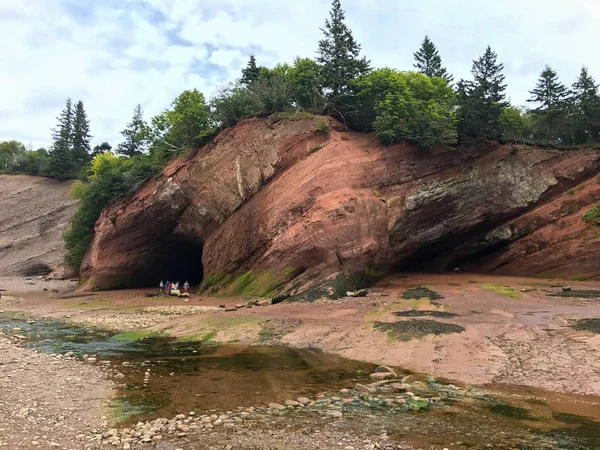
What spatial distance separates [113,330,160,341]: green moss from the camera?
20.0 m

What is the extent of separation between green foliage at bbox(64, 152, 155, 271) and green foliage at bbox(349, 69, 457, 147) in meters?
20.6

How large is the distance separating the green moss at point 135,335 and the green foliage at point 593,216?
3065cm

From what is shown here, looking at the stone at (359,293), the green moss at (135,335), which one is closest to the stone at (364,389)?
the green moss at (135,335)

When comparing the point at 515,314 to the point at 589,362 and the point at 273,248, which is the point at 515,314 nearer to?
the point at 589,362

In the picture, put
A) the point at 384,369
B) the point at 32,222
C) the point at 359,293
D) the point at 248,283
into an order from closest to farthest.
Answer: the point at 384,369
the point at 359,293
the point at 248,283
the point at 32,222

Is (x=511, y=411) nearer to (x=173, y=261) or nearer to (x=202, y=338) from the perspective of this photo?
(x=202, y=338)

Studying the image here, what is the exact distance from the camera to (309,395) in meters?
11.2

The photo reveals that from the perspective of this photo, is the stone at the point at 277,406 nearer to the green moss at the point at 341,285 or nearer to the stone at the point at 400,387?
the stone at the point at 400,387

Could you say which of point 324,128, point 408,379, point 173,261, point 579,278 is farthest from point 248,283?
point 579,278

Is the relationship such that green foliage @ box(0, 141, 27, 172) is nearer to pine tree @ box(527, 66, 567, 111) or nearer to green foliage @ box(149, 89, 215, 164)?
green foliage @ box(149, 89, 215, 164)

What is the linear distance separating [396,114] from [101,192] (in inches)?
1213

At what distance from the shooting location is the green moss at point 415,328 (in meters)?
16.6

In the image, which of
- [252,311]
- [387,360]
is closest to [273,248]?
[252,311]

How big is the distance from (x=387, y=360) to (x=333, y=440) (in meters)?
6.84
